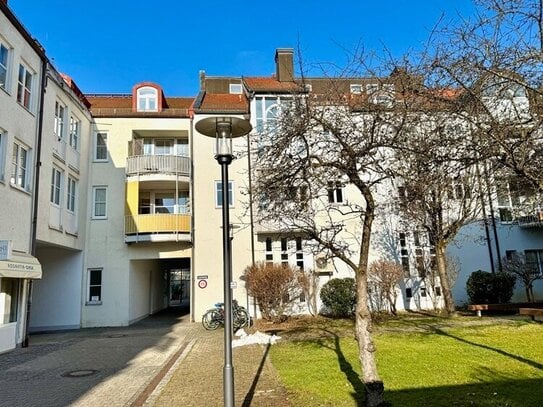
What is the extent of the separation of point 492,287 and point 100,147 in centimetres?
2111

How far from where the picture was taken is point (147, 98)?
24906mm

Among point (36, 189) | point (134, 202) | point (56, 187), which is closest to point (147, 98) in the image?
point (134, 202)

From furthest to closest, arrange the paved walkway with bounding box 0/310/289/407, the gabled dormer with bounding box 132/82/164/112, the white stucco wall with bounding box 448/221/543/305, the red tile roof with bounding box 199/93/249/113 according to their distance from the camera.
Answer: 1. the gabled dormer with bounding box 132/82/164/112
2. the red tile roof with bounding box 199/93/249/113
3. the white stucco wall with bounding box 448/221/543/305
4. the paved walkway with bounding box 0/310/289/407

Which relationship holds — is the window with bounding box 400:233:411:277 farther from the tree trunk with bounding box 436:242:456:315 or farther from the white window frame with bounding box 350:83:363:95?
the white window frame with bounding box 350:83:363:95

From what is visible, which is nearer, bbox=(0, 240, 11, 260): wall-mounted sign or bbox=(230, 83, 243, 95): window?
bbox=(0, 240, 11, 260): wall-mounted sign

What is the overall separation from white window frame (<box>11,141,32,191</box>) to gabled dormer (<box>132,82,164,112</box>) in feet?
32.0

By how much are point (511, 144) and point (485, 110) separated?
0.56 m

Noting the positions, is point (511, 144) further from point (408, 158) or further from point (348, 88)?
point (348, 88)

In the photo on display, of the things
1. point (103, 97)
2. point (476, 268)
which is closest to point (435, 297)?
point (476, 268)

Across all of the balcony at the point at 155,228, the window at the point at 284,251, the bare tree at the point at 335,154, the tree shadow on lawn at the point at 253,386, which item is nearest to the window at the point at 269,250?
the window at the point at 284,251

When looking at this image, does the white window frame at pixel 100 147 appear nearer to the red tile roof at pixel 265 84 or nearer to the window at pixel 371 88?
the red tile roof at pixel 265 84

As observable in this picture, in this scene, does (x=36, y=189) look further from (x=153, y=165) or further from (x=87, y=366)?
(x=87, y=366)

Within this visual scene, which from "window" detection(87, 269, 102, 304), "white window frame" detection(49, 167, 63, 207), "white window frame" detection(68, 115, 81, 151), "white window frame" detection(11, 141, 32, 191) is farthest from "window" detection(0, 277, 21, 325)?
"white window frame" detection(68, 115, 81, 151)

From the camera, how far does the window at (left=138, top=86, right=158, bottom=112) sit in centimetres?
2484
